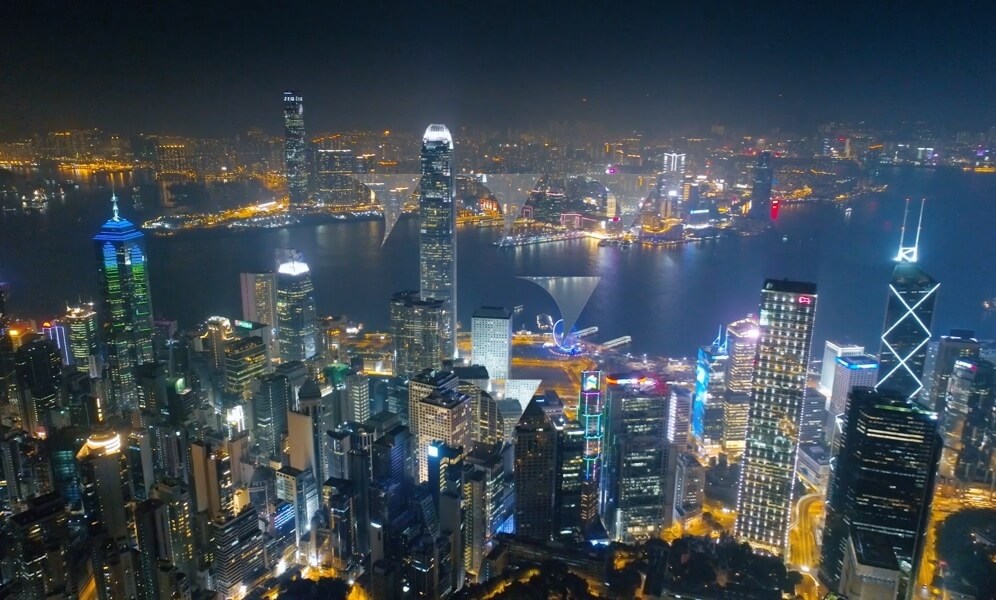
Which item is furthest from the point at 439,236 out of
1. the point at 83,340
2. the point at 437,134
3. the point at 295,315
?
the point at 83,340

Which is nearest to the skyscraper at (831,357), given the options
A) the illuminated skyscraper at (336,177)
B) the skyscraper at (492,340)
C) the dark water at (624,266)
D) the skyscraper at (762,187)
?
the dark water at (624,266)

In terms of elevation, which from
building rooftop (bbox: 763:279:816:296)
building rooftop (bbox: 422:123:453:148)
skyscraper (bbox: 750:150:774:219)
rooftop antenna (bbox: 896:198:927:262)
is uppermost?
building rooftop (bbox: 422:123:453:148)

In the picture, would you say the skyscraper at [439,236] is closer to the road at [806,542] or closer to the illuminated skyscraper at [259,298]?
the illuminated skyscraper at [259,298]

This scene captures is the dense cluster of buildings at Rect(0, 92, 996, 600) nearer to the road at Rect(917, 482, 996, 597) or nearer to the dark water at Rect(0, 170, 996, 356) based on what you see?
the road at Rect(917, 482, 996, 597)

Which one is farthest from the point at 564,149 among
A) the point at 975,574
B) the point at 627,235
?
the point at 975,574

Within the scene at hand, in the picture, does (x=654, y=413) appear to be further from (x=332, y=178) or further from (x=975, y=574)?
(x=332, y=178)

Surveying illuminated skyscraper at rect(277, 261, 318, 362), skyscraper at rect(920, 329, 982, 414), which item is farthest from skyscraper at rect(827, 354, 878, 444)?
illuminated skyscraper at rect(277, 261, 318, 362)

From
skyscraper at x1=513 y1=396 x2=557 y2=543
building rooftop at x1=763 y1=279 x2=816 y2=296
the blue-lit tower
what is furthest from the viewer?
the blue-lit tower

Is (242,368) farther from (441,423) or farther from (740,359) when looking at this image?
(740,359)
